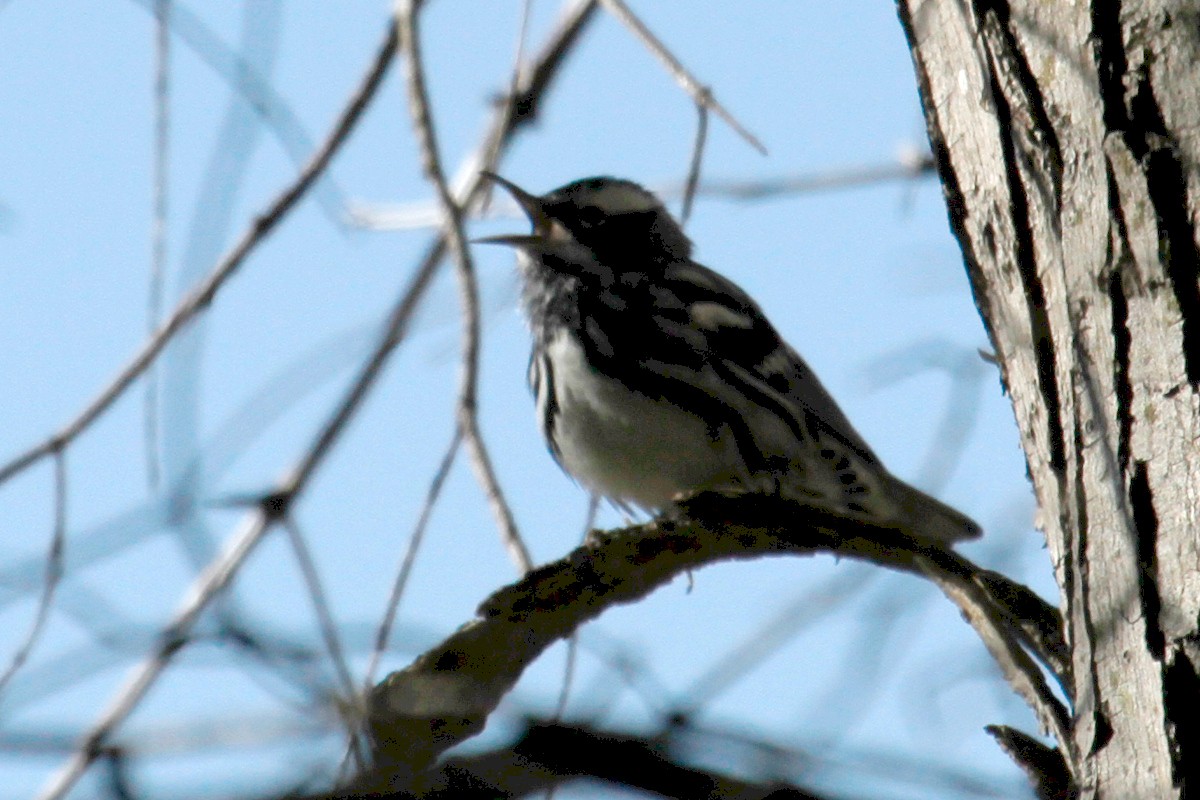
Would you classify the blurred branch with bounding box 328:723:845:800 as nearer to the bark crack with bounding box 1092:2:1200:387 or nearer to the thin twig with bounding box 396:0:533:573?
the bark crack with bounding box 1092:2:1200:387

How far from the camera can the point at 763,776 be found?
1.33m

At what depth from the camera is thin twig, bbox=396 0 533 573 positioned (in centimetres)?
373

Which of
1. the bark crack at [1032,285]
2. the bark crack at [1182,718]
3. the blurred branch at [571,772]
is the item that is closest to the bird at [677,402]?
the bark crack at [1032,285]

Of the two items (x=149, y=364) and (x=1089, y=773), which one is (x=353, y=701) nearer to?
(x=1089, y=773)

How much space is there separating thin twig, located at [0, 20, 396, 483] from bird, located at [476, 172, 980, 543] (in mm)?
517

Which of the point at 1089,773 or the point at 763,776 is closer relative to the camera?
the point at 763,776

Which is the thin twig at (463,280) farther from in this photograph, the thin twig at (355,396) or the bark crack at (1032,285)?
the bark crack at (1032,285)

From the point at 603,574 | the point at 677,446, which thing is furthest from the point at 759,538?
the point at 677,446

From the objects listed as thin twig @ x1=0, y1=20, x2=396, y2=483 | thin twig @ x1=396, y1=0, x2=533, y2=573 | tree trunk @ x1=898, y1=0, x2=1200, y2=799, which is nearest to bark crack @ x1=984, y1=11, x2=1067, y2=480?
tree trunk @ x1=898, y1=0, x2=1200, y2=799

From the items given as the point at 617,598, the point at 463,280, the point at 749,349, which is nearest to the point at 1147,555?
the point at 617,598

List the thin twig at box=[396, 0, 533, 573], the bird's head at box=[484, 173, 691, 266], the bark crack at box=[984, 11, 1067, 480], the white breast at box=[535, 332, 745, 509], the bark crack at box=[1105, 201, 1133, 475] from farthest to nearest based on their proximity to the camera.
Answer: the bird's head at box=[484, 173, 691, 266] < the white breast at box=[535, 332, 745, 509] < the thin twig at box=[396, 0, 533, 573] < the bark crack at box=[984, 11, 1067, 480] < the bark crack at box=[1105, 201, 1133, 475]

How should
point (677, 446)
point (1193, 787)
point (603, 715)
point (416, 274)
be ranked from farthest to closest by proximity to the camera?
point (677, 446), point (416, 274), point (1193, 787), point (603, 715)

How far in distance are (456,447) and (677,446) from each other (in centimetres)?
158

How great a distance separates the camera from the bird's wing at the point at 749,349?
563 cm
